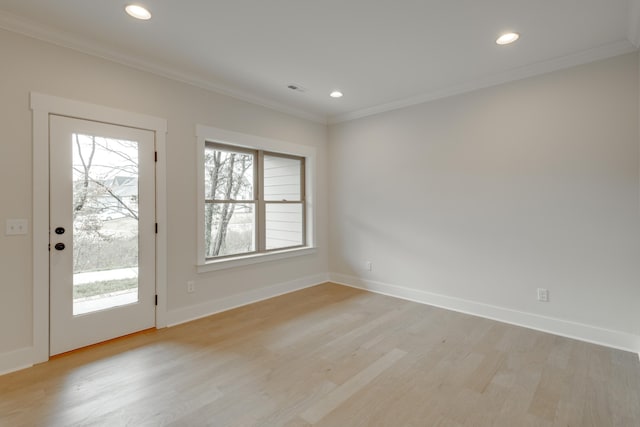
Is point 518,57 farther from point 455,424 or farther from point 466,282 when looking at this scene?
point 455,424

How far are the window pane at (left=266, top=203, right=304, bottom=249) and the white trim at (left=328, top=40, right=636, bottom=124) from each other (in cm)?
180

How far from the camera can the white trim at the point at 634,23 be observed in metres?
2.19

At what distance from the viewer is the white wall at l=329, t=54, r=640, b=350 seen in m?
2.82

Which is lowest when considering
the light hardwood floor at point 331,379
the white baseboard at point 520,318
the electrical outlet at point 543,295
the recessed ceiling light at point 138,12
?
the light hardwood floor at point 331,379

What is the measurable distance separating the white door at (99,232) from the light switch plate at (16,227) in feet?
0.51

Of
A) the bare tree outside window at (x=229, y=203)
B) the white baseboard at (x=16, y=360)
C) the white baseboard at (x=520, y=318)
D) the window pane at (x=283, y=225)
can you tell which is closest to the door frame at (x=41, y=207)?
the white baseboard at (x=16, y=360)

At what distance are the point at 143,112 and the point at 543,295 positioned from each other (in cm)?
442

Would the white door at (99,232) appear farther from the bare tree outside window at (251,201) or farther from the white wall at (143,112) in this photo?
the bare tree outside window at (251,201)

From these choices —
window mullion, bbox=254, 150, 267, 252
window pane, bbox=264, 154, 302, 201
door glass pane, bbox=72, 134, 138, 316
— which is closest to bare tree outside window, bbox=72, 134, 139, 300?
door glass pane, bbox=72, 134, 138, 316

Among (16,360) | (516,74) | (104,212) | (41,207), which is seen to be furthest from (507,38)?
(16,360)

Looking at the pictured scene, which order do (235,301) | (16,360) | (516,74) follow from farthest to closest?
(235,301) < (516,74) < (16,360)

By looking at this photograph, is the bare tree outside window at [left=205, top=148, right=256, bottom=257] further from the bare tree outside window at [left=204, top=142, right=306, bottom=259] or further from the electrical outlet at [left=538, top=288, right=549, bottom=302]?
the electrical outlet at [left=538, top=288, right=549, bottom=302]

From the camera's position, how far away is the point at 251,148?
13.6ft

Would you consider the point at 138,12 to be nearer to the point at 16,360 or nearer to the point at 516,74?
the point at 16,360
